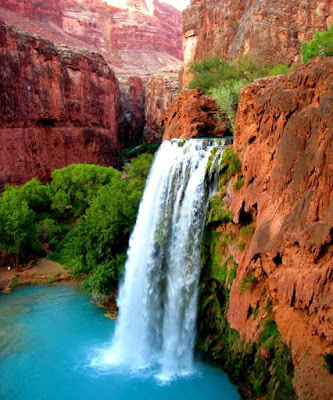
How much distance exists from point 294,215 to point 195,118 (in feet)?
43.0

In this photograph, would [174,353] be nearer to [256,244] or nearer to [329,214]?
[256,244]

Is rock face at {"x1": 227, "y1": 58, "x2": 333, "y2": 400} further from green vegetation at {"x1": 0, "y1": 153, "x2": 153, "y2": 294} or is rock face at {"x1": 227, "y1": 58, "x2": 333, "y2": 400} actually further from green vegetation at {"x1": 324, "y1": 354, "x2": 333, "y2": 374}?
green vegetation at {"x1": 0, "y1": 153, "x2": 153, "y2": 294}

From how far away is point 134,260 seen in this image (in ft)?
51.3

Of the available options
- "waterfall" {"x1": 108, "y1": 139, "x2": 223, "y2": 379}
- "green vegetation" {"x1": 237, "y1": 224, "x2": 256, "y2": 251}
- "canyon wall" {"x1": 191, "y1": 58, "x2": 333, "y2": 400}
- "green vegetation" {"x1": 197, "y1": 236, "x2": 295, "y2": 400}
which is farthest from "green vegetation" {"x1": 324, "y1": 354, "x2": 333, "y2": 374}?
"waterfall" {"x1": 108, "y1": 139, "x2": 223, "y2": 379}

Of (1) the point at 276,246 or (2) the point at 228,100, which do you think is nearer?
(1) the point at 276,246

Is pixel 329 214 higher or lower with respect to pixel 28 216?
higher

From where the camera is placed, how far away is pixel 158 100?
5088cm

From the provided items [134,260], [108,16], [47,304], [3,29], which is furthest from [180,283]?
[108,16]

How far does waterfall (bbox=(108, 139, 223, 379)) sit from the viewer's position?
43.0ft

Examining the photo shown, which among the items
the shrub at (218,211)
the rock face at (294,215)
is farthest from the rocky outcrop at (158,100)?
the rock face at (294,215)

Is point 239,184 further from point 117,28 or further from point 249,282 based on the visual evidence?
point 117,28

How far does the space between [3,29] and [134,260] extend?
27387 millimetres

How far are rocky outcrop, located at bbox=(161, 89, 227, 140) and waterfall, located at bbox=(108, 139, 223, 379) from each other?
597cm

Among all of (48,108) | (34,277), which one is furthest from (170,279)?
(48,108)
